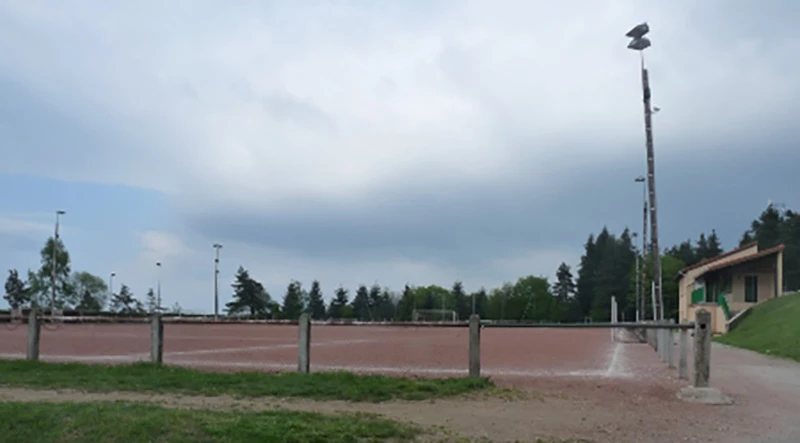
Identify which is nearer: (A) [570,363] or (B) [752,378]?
(B) [752,378]

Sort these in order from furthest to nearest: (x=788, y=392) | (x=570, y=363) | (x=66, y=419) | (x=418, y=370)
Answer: (x=570, y=363) → (x=418, y=370) → (x=788, y=392) → (x=66, y=419)

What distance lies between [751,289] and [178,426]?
4556 cm

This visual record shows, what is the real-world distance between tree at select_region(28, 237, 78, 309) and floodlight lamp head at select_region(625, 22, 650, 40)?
8170 centimetres

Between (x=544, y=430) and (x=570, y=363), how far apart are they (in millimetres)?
8633

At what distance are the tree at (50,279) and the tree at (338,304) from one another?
32.7 m

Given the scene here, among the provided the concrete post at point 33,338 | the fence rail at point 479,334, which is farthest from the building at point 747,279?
the concrete post at point 33,338

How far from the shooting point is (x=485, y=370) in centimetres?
1315

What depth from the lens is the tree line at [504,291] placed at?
282 ft

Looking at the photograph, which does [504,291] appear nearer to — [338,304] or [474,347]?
[338,304]

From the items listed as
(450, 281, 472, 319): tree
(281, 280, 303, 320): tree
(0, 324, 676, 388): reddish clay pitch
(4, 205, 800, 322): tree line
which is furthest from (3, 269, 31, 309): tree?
(0, 324, 676, 388): reddish clay pitch

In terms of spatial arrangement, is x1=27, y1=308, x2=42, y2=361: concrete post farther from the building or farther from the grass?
the building

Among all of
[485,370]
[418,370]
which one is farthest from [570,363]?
[418,370]

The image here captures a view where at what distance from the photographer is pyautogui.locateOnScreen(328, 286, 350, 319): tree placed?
89.7m

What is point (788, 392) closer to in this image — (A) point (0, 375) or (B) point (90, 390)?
(B) point (90, 390)
